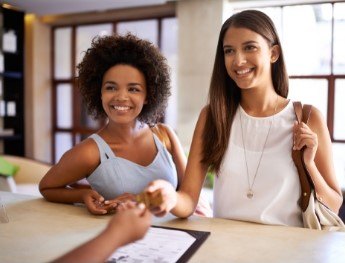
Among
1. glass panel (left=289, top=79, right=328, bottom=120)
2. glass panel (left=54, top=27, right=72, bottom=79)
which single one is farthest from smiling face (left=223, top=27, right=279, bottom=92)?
glass panel (left=54, top=27, right=72, bottom=79)

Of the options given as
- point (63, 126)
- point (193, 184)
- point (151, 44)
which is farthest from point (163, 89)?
point (63, 126)

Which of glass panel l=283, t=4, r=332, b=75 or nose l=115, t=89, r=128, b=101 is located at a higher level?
glass panel l=283, t=4, r=332, b=75

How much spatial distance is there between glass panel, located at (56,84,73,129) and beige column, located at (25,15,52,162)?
17cm

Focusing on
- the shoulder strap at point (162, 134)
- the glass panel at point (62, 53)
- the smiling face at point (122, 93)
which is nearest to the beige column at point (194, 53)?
the glass panel at point (62, 53)

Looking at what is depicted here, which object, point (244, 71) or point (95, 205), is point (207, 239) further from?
point (244, 71)

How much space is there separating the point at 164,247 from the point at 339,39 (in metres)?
4.86

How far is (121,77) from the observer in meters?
1.64

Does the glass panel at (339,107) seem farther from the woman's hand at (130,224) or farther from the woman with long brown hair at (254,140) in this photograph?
the woman's hand at (130,224)

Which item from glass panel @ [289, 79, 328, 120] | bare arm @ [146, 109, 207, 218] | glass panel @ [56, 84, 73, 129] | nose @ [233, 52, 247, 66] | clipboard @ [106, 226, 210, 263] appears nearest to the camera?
clipboard @ [106, 226, 210, 263]

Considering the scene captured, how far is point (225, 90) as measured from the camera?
1.60 m

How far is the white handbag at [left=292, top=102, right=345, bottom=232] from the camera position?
1.34m

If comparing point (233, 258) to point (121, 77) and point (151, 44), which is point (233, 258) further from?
point (151, 44)

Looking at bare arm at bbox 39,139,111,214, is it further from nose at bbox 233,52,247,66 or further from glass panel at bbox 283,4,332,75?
glass panel at bbox 283,4,332,75

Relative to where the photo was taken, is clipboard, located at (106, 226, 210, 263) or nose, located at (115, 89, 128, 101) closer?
clipboard, located at (106, 226, 210, 263)
